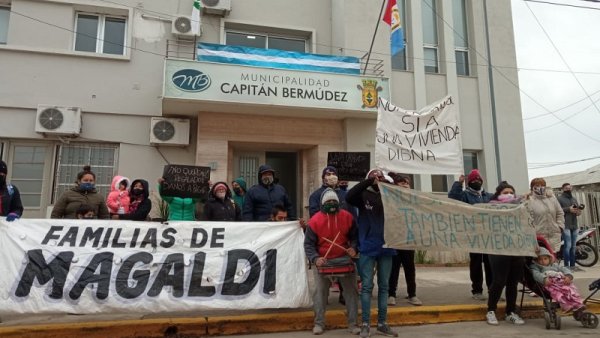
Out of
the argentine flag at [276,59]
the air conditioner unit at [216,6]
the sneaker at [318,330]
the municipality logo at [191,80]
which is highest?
the air conditioner unit at [216,6]

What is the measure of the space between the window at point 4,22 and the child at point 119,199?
6073 millimetres

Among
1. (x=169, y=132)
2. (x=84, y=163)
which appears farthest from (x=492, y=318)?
(x=84, y=163)

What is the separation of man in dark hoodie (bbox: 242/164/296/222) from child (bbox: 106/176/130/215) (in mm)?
2159

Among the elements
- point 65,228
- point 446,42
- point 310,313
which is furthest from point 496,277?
point 446,42

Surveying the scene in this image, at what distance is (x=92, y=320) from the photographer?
516 centimetres

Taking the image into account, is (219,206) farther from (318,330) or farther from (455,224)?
(455,224)

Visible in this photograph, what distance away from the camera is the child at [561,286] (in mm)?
5422

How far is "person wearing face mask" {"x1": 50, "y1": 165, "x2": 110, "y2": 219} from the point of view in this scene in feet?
19.3

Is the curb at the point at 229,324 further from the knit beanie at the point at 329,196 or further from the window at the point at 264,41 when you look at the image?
the window at the point at 264,41

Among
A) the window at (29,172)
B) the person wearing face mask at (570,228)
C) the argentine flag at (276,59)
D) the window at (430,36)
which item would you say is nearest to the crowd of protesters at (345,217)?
the person wearing face mask at (570,228)

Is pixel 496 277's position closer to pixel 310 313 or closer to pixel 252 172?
pixel 310 313

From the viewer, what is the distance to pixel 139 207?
638 centimetres

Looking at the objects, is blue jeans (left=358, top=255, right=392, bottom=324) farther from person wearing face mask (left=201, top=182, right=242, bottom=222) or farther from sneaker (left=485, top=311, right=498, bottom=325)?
person wearing face mask (left=201, top=182, right=242, bottom=222)

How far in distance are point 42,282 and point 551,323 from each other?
248 inches
